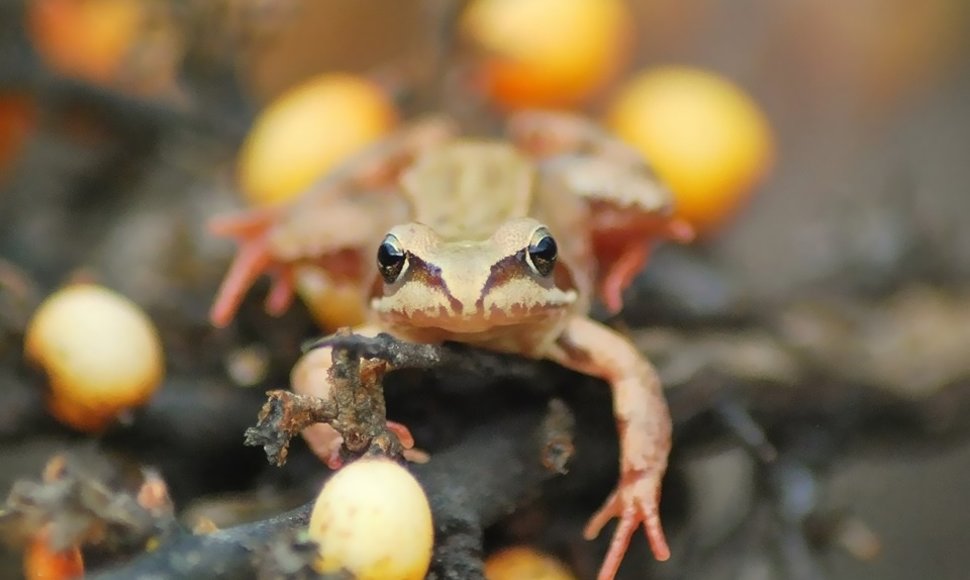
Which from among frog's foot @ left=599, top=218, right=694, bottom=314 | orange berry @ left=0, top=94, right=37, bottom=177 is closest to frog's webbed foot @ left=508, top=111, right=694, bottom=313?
frog's foot @ left=599, top=218, right=694, bottom=314

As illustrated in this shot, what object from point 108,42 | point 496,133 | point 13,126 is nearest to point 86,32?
point 108,42

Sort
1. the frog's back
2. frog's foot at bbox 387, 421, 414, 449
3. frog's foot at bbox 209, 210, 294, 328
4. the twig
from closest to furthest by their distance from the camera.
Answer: the twig < frog's foot at bbox 387, 421, 414, 449 < the frog's back < frog's foot at bbox 209, 210, 294, 328

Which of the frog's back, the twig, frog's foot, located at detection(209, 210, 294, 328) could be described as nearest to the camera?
the twig

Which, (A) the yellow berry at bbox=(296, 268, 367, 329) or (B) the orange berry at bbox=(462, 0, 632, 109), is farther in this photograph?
(B) the orange berry at bbox=(462, 0, 632, 109)

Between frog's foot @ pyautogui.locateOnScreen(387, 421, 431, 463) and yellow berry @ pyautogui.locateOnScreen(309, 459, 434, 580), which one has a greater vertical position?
yellow berry @ pyautogui.locateOnScreen(309, 459, 434, 580)

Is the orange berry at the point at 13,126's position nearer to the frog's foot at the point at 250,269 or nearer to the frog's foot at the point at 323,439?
the frog's foot at the point at 250,269

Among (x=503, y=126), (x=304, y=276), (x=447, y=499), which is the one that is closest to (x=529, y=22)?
(x=503, y=126)

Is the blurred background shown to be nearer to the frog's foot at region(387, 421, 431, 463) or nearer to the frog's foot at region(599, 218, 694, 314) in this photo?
the frog's foot at region(599, 218, 694, 314)
